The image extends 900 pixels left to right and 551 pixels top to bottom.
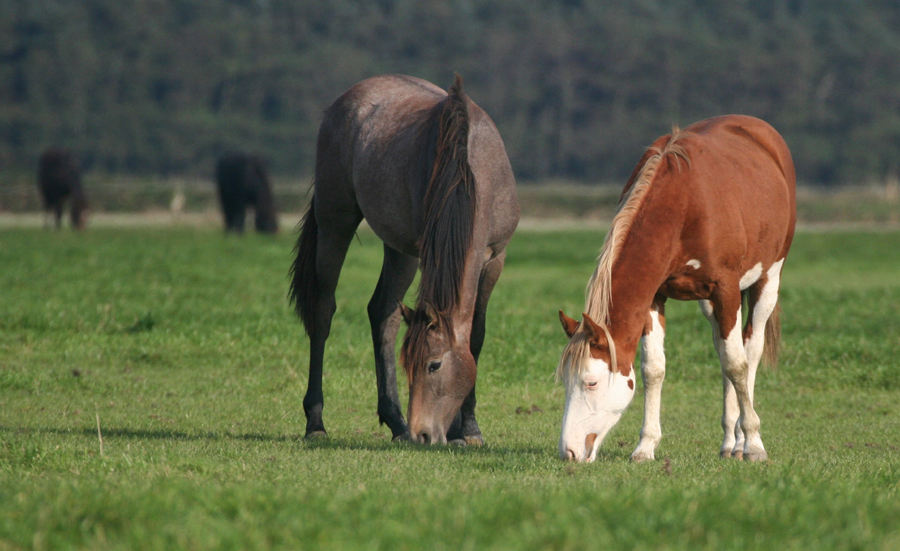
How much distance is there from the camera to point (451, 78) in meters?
76.0

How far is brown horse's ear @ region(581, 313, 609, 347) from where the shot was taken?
4781 millimetres

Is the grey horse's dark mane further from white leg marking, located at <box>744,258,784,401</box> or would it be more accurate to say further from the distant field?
the distant field

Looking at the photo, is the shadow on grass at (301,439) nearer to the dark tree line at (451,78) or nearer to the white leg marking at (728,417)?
the white leg marking at (728,417)

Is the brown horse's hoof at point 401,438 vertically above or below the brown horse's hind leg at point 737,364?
below

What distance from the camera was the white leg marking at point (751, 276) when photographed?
5.66 metres

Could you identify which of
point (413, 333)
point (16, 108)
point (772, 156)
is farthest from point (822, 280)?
point (16, 108)

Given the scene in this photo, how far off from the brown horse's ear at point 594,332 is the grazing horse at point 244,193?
2317 centimetres

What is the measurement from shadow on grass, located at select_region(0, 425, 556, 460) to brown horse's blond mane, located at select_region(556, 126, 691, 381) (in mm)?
730

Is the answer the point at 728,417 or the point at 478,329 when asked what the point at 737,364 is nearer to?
the point at 728,417

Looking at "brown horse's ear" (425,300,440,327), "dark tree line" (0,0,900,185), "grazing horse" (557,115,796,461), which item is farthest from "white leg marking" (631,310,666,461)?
"dark tree line" (0,0,900,185)

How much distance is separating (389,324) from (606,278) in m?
2.05

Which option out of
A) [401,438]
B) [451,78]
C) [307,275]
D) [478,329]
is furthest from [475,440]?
[451,78]

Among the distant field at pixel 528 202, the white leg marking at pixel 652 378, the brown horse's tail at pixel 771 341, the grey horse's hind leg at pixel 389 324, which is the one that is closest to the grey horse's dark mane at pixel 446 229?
the white leg marking at pixel 652 378

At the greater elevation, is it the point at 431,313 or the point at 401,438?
the point at 431,313
